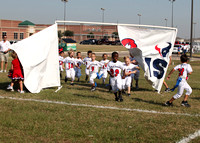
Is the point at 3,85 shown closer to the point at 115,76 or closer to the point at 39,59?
the point at 39,59

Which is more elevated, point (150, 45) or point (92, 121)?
point (150, 45)

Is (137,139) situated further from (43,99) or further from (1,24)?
(1,24)

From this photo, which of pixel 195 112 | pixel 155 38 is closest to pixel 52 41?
pixel 155 38

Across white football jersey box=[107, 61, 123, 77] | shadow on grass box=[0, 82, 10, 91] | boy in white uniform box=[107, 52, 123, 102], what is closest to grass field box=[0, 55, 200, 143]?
boy in white uniform box=[107, 52, 123, 102]

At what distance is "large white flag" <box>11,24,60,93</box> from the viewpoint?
1057cm

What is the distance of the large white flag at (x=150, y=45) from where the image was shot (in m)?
11.5

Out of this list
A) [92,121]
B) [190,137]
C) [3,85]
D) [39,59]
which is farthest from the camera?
[3,85]

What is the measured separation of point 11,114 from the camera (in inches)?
295

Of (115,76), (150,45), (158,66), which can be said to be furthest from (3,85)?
(158,66)

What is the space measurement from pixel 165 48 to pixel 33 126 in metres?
7.01

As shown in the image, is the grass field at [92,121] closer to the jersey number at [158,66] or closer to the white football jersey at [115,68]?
the white football jersey at [115,68]

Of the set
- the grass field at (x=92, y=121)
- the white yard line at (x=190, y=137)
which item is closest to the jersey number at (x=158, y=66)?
the grass field at (x=92, y=121)

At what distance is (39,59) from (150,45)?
4499 mm

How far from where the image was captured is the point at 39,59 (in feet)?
35.4
